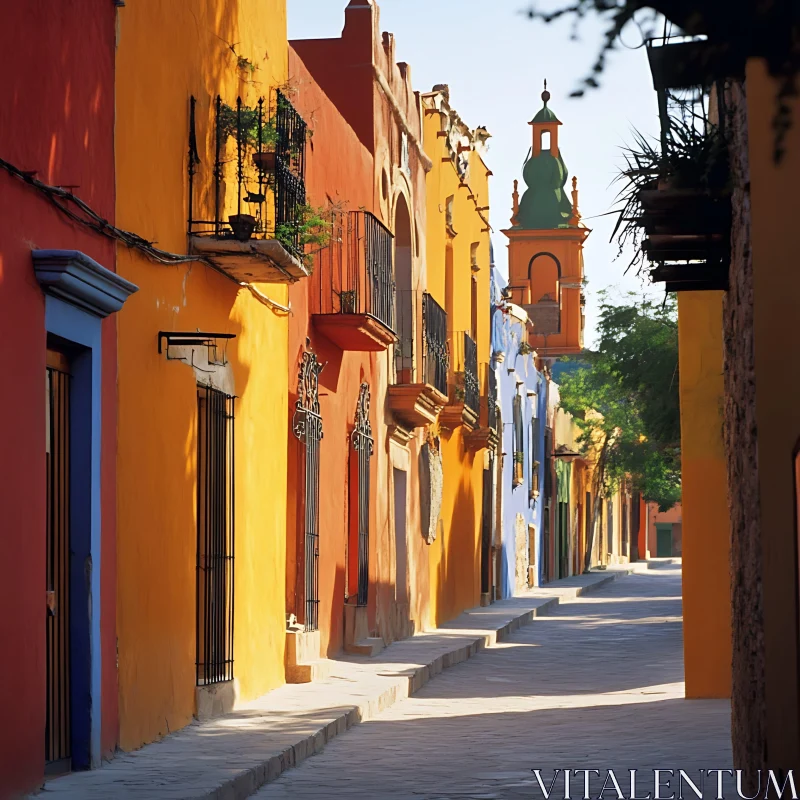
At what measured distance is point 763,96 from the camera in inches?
265

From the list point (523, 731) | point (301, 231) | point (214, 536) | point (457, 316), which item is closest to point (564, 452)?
point (457, 316)

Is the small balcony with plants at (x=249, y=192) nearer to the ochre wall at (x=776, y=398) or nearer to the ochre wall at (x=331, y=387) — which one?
the ochre wall at (x=331, y=387)

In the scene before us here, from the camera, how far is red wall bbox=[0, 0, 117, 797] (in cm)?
767

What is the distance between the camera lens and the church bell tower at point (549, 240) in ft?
220

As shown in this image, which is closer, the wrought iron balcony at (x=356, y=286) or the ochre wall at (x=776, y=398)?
the ochre wall at (x=776, y=398)

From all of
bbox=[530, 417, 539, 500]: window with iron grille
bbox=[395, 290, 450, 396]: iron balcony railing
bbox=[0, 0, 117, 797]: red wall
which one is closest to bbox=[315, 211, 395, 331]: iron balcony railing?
bbox=[395, 290, 450, 396]: iron balcony railing

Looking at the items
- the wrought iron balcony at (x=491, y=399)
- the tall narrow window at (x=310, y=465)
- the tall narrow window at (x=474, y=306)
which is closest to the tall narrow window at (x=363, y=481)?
the tall narrow window at (x=310, y=465)

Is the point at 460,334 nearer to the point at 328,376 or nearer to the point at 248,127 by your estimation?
the point at 328,376

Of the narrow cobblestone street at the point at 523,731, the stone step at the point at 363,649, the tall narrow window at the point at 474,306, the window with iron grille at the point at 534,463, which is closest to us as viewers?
the narrow cobblestone street at the point at 523,731

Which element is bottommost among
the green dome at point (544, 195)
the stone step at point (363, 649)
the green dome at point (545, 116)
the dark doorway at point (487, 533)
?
the stone step at point (363, 649)

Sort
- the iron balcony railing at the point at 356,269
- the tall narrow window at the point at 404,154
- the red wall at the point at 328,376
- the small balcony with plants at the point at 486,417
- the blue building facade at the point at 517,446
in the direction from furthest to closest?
the blue building facade at the point at 517,446
the small balcony with plants at the point at 486,417
the tall narrow window at the point at 404,154
the iron balcony railing at the point at 356,269
the red wall at the point at 328,376

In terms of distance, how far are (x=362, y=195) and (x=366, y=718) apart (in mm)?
7641

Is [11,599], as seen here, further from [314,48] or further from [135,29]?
[314,48]

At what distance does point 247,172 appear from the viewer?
12.7 m
